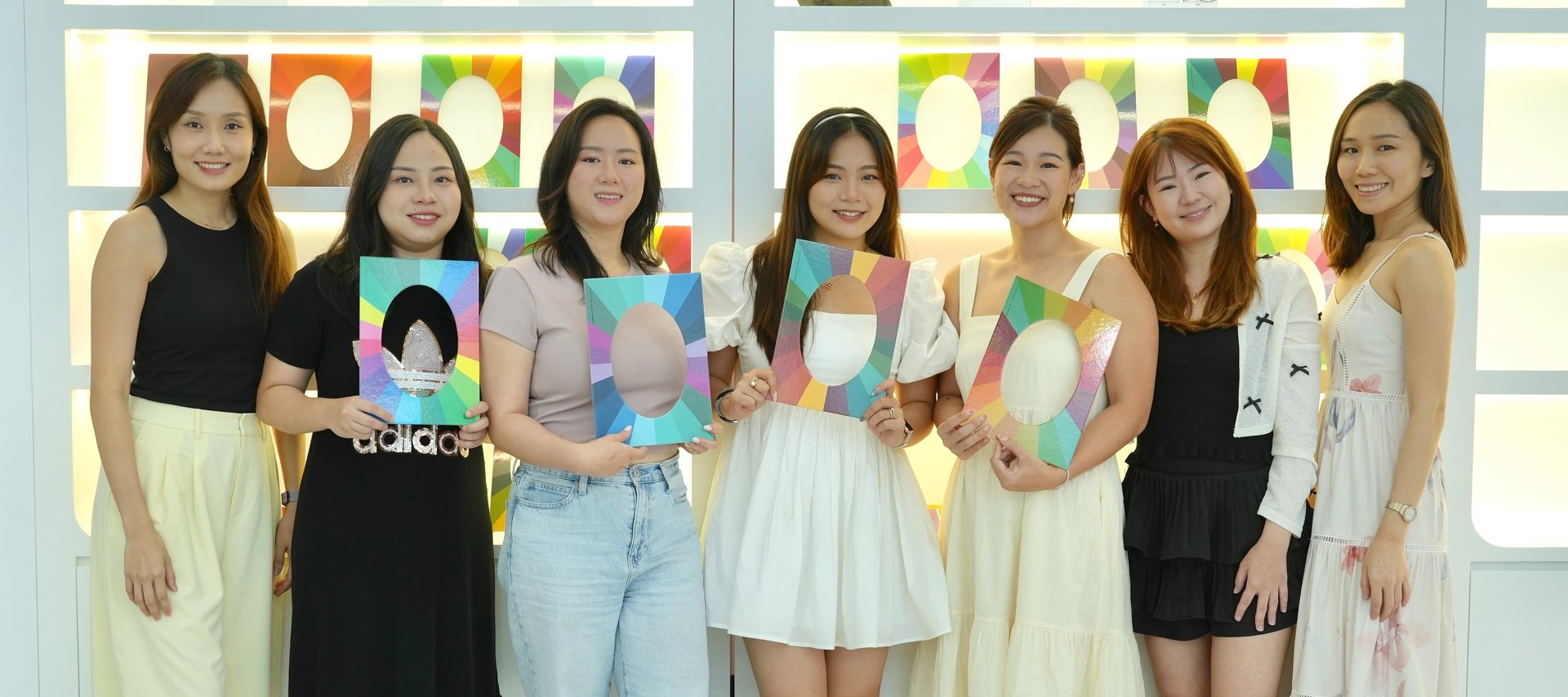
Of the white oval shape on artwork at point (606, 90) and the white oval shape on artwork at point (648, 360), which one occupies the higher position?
the white oval shape on artwork at point (606, 90)

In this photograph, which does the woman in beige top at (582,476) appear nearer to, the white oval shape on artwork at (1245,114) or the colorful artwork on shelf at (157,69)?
the colorful artwork on shelf at (157,69)

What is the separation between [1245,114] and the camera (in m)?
2.76

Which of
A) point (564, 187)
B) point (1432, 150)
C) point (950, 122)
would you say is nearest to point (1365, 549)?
point (1432, 150)

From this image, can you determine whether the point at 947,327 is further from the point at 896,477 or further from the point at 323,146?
the point at 323,146

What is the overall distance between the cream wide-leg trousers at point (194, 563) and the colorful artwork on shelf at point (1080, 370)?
5.29 ft

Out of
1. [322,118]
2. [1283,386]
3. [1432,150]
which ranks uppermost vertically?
[322,118]

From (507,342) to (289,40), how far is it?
1.31 metres

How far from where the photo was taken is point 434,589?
2.05 m

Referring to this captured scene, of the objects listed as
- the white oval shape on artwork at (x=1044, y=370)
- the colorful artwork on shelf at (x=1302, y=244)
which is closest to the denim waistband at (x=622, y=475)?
the white oval shape on artwork at (x=1044, y=370)

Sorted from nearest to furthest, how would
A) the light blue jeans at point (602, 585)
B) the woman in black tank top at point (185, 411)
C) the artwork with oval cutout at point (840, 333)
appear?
the light blue jeans at point (602, 585), the woman in black tank top at point (185, 411), the artwork with oval cutout at point (840, 333)

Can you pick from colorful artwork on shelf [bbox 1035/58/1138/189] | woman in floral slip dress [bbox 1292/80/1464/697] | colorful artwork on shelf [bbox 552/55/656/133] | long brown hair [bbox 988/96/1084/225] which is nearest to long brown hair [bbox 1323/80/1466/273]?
woman in floral slip dress [bbox 1292/80/1464/697]

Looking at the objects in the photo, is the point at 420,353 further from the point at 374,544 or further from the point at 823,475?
the point at 823,475

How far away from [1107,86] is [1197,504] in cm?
121

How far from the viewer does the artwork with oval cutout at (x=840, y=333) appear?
7.19 feet
